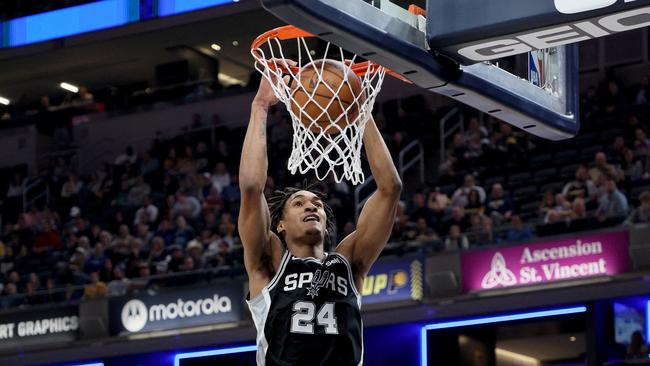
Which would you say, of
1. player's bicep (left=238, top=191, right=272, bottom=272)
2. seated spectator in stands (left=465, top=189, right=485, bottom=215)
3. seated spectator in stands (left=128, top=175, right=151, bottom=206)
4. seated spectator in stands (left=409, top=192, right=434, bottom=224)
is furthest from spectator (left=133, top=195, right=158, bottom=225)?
player's bicep (left=238, top=191, right=272, bottom=272)

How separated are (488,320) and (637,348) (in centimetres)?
231

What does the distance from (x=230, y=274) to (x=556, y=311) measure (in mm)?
3673

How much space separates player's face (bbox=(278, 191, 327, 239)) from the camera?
590 cm

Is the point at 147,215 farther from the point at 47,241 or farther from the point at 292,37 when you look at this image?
the point at 292,37

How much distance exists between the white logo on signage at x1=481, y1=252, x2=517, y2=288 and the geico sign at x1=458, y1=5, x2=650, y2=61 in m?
8.35

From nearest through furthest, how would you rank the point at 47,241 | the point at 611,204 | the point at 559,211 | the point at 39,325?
the point at 611,204
the point at 559,211
the point at 39,325
the point at 47,241

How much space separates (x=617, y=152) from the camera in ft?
48.3

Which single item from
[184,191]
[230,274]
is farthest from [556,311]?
[184,191]

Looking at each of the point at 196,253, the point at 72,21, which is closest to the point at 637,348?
the point at 196,253

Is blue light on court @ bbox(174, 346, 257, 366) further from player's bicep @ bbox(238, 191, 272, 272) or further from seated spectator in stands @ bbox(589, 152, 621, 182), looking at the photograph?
player's bicep @ bbox(238, 191, 272, 272)

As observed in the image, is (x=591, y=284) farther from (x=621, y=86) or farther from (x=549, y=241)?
(x=621, y=86)

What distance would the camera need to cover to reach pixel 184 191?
18.9 meters

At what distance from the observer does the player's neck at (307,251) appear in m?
5.90

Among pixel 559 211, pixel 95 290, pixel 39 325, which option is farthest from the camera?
pixel 39 325
